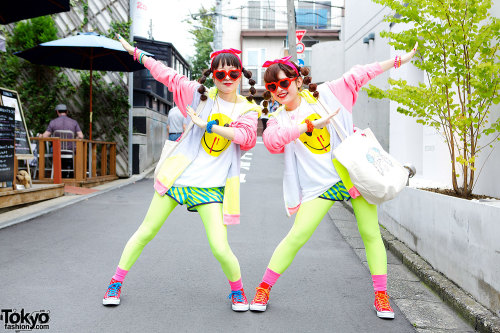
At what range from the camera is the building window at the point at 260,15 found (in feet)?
110

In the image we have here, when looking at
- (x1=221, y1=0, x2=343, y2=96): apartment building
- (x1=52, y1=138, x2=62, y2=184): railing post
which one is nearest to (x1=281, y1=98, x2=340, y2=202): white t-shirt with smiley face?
(x1=52, y1=138, x2=62, y2=184): railing post

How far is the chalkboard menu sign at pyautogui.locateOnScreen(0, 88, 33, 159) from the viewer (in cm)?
852

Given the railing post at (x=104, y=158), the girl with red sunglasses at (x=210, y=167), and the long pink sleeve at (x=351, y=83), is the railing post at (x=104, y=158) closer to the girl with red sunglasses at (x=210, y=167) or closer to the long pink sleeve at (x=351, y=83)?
the girl with red sunglasses at (x=210, y=167)

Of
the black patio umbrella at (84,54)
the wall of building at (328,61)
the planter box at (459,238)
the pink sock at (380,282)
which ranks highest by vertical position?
the wall of building at (328,61)

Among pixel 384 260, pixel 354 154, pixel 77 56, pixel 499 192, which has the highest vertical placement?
pixel 77 56

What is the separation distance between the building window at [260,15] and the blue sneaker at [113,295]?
31728 mm

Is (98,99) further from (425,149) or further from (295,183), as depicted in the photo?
(295,183)

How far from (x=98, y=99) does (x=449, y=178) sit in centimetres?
907

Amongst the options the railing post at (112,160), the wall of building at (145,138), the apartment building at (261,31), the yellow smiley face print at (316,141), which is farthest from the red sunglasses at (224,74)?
the apartment building at (261,31)

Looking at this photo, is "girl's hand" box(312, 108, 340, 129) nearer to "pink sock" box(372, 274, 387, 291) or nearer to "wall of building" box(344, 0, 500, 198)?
"pink sock" box(372, 274, 387, 291)

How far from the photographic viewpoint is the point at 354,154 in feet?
11.2

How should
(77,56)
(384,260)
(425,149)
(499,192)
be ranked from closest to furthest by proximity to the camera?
(384,260), (499,192), (425,149), (77,56)

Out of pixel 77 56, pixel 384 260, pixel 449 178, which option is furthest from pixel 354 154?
pixel 77 56

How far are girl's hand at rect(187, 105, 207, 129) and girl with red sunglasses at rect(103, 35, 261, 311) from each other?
11 mm
